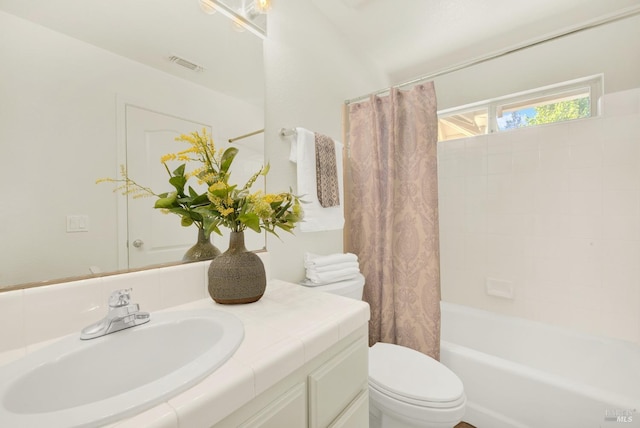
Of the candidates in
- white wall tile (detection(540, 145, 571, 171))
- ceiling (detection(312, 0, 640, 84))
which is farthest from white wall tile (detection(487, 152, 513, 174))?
ceiling (detection(312, 0, 640, 84))

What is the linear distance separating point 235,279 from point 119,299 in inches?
11.6

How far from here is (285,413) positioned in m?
0.57

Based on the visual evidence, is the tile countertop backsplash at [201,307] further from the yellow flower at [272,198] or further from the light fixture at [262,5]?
the light fixture at [262,5]

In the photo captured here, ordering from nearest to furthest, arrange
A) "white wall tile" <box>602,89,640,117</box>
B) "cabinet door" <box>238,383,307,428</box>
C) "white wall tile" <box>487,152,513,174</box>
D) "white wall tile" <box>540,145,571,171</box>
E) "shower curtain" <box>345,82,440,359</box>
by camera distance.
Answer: "cabinet door" <box>238,383,307,428</box>
"shower curtain" <box>345,82,440,359</box>
"white wall tile" <box>602,89,640,117</box>
"white wall tile" <box>540,145,571,171</box>
"white wall tile" <box>487,152,513,174</box>

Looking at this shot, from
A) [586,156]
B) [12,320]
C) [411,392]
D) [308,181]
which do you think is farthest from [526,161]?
[12,320]

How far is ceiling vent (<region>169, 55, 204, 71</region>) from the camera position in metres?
0.92

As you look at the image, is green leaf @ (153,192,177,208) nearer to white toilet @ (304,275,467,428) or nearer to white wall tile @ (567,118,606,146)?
white toilet @ (304,275,467,428)

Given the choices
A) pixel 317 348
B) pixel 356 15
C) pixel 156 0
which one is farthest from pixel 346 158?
pixel 317 348

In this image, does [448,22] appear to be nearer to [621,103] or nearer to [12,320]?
[621,103]

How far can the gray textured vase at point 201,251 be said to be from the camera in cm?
94

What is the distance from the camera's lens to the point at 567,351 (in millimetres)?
1600

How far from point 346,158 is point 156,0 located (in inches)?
47.5

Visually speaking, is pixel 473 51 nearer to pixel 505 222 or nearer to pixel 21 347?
pixel 505 222

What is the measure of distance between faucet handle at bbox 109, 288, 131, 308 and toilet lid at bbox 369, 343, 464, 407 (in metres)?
0.96
